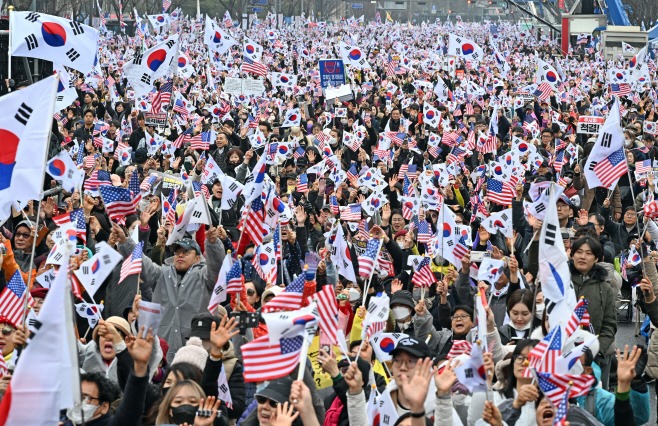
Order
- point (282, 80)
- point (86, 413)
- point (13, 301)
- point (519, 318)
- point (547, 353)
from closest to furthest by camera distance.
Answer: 1. point (547, 353)
2. point (86, 413)
3. point (519, 318)
4. point (13, 301)
5. point (282, 80)

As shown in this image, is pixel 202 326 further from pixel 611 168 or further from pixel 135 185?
pixel 135 185

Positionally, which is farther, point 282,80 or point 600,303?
point 282,80

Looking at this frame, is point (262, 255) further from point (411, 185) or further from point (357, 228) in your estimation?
point (411, 185)

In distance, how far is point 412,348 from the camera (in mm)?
5438

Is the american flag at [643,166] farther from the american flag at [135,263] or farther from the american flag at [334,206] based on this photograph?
the american flag at [135,263]

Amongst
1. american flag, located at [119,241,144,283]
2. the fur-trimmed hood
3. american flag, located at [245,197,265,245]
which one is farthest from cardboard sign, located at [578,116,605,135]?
american flag, located at [119,241,144,283]

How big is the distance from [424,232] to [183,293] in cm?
341

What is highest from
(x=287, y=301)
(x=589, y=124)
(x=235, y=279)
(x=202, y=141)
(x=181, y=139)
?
(x=287, y=301)

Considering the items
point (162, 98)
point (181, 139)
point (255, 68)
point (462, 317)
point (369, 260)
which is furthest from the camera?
point (255, 68)

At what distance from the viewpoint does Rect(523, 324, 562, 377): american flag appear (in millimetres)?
4953

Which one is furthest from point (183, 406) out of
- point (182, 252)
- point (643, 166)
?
point (643, 166)

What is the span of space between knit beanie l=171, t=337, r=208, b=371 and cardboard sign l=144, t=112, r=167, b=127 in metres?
10.3

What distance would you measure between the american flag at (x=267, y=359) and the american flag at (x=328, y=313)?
2.43 ft

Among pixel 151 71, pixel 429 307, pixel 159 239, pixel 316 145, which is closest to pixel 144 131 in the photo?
pixel 151 71
